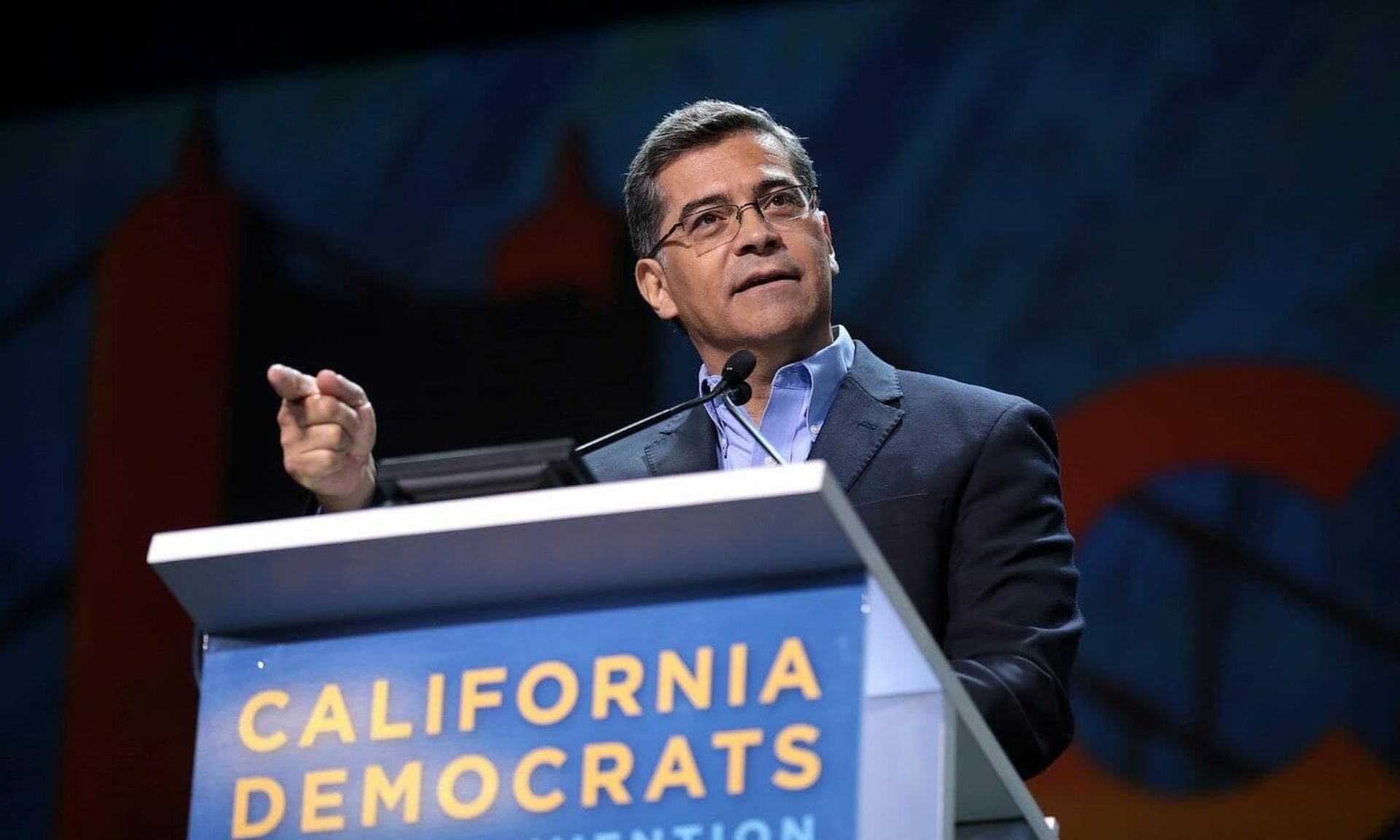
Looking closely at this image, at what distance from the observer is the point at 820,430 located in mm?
2107

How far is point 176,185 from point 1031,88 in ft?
6.24

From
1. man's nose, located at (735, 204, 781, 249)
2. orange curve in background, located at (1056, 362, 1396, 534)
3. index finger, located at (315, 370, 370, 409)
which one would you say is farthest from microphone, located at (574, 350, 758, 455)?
orange curve in background, located at (1056, 362, 1396, 534)

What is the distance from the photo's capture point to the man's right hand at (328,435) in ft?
4.92

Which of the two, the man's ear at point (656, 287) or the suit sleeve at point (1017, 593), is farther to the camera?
the man's ear at point (656, 287)

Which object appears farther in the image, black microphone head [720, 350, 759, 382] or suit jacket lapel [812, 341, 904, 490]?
suit jacket lapel [812, 341, 904, 490]

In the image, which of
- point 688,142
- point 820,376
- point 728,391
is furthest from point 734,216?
point 728,391

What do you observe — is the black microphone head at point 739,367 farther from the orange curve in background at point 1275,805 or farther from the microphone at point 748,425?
the orange curve in background at point 1275,805

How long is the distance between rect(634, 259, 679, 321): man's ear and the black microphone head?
572 mm

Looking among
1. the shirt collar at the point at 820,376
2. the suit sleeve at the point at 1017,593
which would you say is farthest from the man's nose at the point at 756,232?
the suit sleeve at the point at 1017,593

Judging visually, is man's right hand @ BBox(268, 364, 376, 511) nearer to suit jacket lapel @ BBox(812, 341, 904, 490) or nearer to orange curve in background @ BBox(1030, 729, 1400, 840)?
suit jacket lapel @ BBox(812, 341, 904, 490)

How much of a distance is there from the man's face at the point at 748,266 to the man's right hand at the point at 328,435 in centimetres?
76

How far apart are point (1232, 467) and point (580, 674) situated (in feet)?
6.96

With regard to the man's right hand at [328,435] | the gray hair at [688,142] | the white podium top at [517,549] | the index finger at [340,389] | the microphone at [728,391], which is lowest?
the white podium top at [517,549]

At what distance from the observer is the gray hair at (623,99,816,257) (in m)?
2.33
